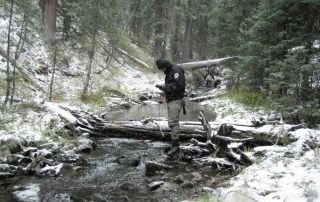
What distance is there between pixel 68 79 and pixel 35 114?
25.1 ft

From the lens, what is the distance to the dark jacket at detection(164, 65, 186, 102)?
7012mm

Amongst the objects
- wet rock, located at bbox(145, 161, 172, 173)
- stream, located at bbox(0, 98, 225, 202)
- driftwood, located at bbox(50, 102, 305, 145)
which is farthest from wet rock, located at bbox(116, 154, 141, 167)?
driftwood, located at bbox(50, 102, 305, 145)

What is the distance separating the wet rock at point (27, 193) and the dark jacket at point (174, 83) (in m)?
3.85

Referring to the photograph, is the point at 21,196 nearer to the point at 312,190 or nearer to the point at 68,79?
the point at 312,190

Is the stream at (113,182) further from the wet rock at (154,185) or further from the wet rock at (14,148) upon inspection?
the wet rock at (14,148)

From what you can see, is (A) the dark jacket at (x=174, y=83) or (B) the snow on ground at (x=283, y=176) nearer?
(B) the snow on ground at (x=283, y=176)

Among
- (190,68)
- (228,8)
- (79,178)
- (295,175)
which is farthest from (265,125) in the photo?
(190,68)

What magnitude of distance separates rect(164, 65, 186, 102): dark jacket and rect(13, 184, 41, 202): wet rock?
3.85 meters

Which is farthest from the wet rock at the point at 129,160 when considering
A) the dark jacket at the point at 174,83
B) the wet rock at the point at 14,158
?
the wet rock at the point at 14,158

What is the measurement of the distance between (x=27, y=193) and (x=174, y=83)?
421cm

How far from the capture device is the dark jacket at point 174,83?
7.01m

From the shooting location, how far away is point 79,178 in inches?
213

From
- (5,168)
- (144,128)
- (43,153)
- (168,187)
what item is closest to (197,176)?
(168,187)

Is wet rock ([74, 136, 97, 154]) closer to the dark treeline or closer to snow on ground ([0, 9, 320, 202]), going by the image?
snow on ground ([0, 9, 320, 202])
